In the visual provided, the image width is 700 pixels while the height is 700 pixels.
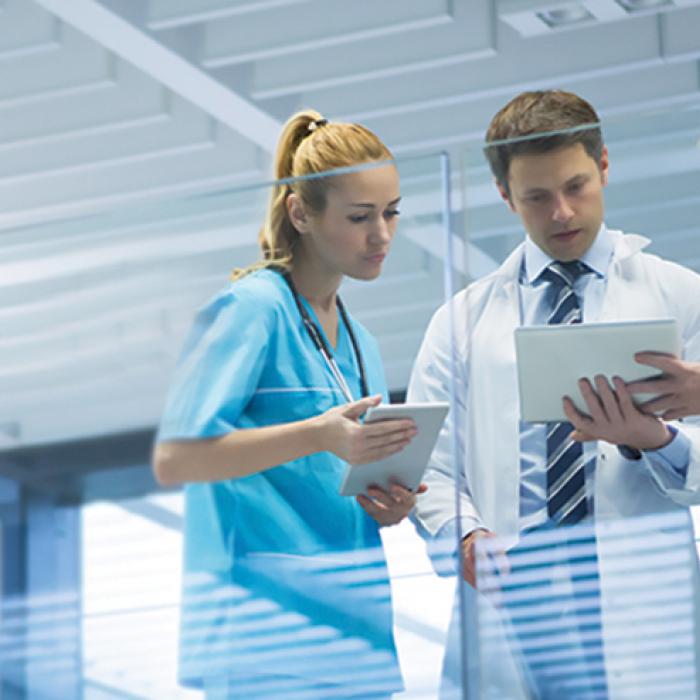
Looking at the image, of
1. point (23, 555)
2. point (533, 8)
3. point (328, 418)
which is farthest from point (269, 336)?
point (533, 8)

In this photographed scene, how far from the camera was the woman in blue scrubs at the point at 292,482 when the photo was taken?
2117 mm

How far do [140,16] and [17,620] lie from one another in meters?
2.84

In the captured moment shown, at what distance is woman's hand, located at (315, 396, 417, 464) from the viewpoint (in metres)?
2.06

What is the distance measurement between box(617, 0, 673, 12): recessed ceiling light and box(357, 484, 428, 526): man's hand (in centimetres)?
291

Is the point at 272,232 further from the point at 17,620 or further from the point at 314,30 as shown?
the point at 314,30

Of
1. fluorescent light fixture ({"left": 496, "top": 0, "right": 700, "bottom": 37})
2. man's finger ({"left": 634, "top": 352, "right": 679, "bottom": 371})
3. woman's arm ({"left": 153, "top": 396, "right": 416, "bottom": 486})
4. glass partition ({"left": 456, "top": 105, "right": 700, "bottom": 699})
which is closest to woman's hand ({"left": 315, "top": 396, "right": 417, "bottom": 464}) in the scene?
woman's arm ({"left": 153, "top": 396, "right": 416, "bottom": 486})

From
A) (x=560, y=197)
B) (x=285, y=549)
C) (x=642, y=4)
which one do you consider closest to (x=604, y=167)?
(x=560, y=197)

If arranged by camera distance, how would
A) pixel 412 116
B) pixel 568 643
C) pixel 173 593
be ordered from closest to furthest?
pixel 568 643, pixel 173 593, pixel 412 116

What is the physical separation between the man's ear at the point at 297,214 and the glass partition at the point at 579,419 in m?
0.23

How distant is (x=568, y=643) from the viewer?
2.03 m

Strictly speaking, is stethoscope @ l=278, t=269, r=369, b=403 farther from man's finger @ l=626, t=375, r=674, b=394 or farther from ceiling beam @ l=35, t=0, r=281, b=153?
ceiling beam @ l=35, t=0, r=281, b=153

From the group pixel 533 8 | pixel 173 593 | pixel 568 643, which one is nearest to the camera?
pixel 568 643

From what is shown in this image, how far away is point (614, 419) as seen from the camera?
199cm

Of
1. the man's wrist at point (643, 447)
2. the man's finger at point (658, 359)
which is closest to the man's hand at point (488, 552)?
the man's wrist at point (643, 447)
